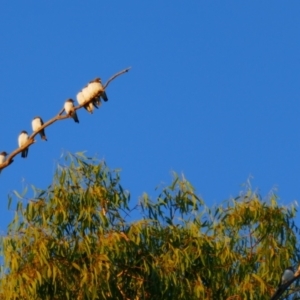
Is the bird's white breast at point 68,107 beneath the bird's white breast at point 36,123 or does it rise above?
beneath

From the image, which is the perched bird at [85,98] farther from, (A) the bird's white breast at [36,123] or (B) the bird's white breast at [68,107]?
(A) the bird's white breast at [36,123]

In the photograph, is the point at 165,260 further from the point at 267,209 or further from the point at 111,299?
the point at 267,209

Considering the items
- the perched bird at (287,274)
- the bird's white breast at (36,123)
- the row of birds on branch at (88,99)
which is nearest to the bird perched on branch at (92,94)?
the row of birds on branch at (88,99)

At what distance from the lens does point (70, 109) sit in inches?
444

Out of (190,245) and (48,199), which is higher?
(48,199)

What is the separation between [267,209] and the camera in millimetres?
11914

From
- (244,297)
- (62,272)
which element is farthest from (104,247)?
(244,297)

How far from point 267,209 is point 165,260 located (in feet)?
4.95

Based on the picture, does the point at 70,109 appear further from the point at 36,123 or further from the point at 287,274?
the point at 36,123

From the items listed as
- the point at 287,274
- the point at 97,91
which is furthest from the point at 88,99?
the point at 287,274

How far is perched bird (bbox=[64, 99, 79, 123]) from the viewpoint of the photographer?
1066 cm

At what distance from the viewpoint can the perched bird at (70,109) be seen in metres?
10.7

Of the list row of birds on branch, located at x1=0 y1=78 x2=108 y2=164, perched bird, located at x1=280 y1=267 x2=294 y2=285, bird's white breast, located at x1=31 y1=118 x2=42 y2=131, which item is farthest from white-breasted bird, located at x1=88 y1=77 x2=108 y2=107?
perched bird, located at x1=280 y1=267 x2=294 y2=285

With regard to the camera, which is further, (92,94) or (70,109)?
(92,94)
